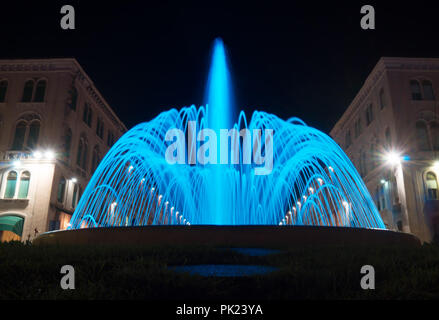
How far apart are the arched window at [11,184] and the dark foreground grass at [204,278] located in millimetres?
27907

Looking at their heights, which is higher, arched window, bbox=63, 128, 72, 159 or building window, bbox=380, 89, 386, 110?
building window, bbox=380, 89, 386, 110

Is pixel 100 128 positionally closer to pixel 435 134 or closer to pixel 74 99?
pixel 74 99

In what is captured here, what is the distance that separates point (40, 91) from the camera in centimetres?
3569

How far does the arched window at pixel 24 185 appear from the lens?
3253 cm

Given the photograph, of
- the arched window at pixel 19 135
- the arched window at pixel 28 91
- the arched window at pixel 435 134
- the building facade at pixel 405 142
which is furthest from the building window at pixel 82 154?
the arched window at pixel 435 134

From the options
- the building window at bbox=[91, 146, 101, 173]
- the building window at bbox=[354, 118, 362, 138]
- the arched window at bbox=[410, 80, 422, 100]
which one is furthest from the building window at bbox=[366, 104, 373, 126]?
the building window at bbox=[91, 146, 101, 173]

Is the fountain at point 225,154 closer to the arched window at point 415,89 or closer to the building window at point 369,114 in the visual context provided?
the arched window at point 415,89

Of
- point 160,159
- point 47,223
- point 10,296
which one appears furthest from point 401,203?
point 10,296

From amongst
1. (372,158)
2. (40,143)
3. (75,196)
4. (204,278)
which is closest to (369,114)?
(372,158)

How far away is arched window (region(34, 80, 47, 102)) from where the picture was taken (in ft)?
116

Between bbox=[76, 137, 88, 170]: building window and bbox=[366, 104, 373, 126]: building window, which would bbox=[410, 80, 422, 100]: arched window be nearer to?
bbox=[366, 104, 373, 126]: building window

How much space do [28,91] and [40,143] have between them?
5323 mm

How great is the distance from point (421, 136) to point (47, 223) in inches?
1180

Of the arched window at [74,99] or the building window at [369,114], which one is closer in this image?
the arched window at [74,99]
